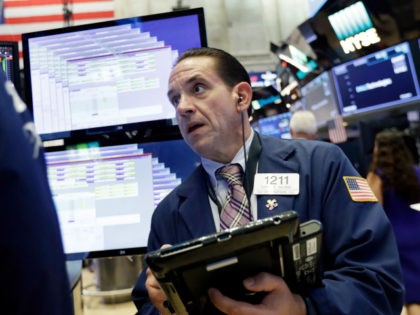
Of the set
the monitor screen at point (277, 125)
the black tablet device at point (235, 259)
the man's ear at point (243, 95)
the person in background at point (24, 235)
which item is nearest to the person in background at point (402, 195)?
the man's ear at point (243, 95)

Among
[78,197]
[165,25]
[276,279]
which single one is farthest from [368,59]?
[276,279]

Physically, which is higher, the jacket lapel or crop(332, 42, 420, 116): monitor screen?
crop(332, 42, 420, 116): monitor screen

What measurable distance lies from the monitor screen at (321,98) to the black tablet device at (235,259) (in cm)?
502

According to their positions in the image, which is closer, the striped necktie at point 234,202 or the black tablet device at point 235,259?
the black tablet device at point 235,259

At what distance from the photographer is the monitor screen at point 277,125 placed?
7.78 metres

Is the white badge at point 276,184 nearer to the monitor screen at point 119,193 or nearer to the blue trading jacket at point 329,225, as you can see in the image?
the blue trading jacket at point 329,225

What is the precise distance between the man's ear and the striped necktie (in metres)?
0.22

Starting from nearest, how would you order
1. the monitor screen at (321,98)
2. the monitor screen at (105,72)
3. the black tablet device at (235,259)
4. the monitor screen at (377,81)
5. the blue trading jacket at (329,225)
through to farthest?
the black tablet device at (235,259)
the blue trading jacket at (329,225)
the monitor screen at (105,72)
the monitor screen at (377,81)
the monitor screen at (321,98)

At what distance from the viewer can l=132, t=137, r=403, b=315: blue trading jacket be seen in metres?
1.16

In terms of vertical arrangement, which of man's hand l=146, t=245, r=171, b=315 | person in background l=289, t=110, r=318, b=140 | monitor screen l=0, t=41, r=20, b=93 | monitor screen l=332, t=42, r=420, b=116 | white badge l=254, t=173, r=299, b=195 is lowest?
man's hand l=146, t=245, r=171, b=315

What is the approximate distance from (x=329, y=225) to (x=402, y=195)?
2012 mm

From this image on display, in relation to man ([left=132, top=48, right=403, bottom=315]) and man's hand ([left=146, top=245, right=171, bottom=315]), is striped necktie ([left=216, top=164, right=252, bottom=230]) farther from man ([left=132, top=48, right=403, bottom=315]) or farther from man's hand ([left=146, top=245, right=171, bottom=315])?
man's hand ([left=146, top=245, right=171, bottom=315])

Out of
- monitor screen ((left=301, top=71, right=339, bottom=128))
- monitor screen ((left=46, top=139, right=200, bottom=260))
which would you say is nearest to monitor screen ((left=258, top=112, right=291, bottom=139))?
Answer: monitor screen ((left=301, top=71, right=339, bottom=128))

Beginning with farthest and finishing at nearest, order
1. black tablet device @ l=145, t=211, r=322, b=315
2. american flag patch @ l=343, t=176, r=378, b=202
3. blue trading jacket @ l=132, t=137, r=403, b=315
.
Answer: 1. american flag patch @ l=343, t=176, r=378, b=202
2. blue trading jacket @ l=132, t=137, r=403, b=315
3. black tablet device @ l=145, t=211, r=322, b=315
